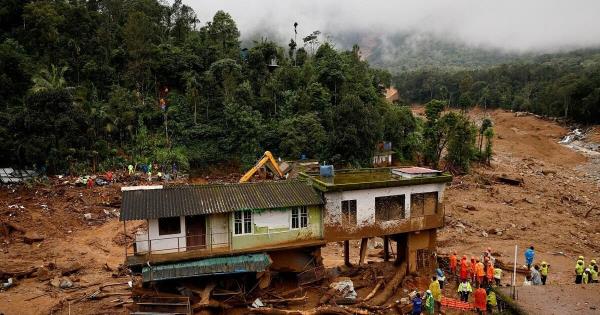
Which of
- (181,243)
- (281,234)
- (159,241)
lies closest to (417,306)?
(281,234)

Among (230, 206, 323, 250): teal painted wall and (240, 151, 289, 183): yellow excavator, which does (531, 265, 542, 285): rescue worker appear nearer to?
(230, 206, 323, 250): teal painted wall

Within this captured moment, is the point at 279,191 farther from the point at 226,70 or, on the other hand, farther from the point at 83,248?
the point at 226,70

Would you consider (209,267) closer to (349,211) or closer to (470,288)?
(349,211)

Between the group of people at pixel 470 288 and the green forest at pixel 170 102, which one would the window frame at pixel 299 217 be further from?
the green forest at pixel 170 102

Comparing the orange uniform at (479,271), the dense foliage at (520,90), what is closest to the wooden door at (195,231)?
the orange uniform at (479,271)

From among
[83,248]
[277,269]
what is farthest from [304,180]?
[83,248]

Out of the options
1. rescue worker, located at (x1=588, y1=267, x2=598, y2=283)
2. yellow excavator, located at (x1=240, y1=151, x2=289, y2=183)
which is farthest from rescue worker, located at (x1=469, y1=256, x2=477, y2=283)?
yellow excavator, located at (x1=240, y1=151, x2=289, y2=183)
